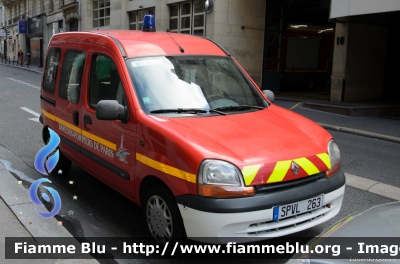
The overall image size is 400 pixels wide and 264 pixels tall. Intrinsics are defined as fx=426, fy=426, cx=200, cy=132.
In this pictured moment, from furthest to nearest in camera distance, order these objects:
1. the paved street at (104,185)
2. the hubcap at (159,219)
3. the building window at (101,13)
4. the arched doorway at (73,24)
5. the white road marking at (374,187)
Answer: the arched doorway at (73,24) → the building window at (101,13) → the white road marking at (374,187) → the paved street at (104,185) → the hubcap at (159,219)

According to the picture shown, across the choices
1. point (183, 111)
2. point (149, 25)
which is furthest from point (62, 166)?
point (183, 111)

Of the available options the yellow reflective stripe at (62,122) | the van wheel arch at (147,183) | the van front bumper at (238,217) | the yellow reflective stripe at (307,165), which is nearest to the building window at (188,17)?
the yellow reflective stripe at (62,122)

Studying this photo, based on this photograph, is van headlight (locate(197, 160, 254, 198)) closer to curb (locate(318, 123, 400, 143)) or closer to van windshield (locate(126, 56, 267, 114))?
van windshield (locate(126, 56, 267, 114))

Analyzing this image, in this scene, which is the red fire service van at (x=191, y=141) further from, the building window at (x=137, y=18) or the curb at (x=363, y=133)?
the building window at (x=137, y=18)

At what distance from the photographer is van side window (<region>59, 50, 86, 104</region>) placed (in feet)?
17.2

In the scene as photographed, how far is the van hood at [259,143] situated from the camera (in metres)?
3.39

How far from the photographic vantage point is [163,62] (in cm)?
457

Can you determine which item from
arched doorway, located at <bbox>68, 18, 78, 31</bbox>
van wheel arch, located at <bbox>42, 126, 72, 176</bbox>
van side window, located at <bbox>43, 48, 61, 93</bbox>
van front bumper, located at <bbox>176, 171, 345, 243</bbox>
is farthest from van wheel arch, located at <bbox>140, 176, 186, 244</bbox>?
arched doorway, located at <bbox>68, 18, 78, 31</bbox>

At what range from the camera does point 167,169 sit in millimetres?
3584

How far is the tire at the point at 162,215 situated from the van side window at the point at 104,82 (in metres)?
1.06

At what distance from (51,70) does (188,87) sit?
2775 mm

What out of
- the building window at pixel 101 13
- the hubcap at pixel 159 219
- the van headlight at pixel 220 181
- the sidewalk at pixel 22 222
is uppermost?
the building window at pixel 101 13

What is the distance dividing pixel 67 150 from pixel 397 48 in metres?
16.8

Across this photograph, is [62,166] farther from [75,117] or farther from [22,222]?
[22,222]
